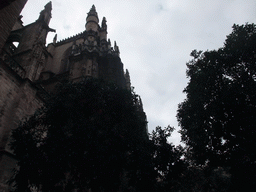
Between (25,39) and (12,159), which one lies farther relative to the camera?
(25,39)

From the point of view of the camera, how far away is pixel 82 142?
754 centimetres

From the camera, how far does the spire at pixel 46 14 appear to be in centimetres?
1813

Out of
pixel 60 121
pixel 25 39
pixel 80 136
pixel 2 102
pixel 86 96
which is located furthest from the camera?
pixel 25 39

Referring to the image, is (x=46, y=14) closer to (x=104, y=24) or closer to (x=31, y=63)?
(x=31, y=63)

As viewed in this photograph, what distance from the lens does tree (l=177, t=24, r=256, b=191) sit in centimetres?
955

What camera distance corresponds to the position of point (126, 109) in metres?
9.52

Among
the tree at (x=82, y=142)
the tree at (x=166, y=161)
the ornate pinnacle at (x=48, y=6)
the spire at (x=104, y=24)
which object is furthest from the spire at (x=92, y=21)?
the tree at (x=166, y=161)

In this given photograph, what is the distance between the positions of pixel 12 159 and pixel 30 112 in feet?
11.4

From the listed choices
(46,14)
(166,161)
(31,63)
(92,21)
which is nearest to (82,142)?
(166,161)

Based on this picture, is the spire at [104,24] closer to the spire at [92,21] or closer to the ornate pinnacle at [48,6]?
the spire at [92,21]

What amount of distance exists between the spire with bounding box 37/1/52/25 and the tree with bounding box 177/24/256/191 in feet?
49.9

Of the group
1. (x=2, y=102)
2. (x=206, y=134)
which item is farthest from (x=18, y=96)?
(x=206, y=134)

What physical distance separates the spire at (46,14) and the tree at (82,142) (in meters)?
12.1

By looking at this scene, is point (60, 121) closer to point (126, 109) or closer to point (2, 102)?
point (126, 109)
